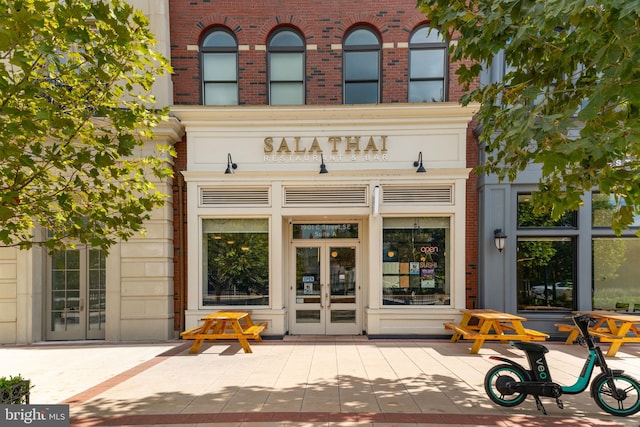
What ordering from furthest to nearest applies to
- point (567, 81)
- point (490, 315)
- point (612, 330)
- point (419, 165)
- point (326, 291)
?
point (326, 291) → point (419, 165) → point (612, 330) → point (490, 315) → point (567, 81)

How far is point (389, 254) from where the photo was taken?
10062 mm

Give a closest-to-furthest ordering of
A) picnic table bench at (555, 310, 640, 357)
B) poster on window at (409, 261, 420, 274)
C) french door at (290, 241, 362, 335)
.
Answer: picnic table bench at (555, 310, 640, 357)
poster on window at (409, 261, 420, 274)
french door at (290, 241, 362, 335)

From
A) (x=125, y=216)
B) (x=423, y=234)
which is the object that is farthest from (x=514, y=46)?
(x=423, y=234)

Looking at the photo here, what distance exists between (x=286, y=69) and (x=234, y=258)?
489 cm

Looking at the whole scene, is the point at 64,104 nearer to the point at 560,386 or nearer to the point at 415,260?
the point at 560,386

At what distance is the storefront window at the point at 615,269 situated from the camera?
9844 millimetres

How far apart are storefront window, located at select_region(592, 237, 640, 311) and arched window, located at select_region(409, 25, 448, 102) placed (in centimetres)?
528

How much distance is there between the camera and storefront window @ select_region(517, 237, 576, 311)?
9.89 metres

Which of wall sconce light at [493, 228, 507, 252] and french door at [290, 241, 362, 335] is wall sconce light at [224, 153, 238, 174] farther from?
wall sconce light at [493, 228, 507, 252]

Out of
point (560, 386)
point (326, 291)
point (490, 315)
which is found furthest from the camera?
point (326, 291)

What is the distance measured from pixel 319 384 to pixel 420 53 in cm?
803

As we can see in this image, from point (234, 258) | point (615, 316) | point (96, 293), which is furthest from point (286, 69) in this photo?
point (615, 316)

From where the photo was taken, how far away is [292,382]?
6449 mm

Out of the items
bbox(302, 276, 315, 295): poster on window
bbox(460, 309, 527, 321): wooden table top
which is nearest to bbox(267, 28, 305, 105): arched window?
bbox(302, 276, 315, 295): poster on window
